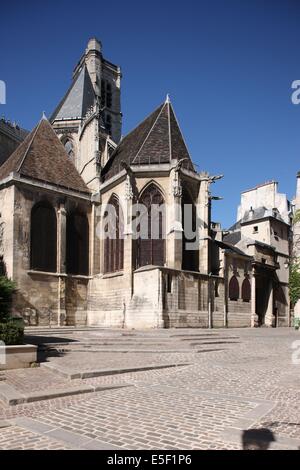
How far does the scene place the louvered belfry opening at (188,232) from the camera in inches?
1021

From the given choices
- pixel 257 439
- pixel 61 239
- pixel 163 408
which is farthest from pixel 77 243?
pixel 257 439

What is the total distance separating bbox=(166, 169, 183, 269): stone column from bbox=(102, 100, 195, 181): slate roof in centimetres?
172

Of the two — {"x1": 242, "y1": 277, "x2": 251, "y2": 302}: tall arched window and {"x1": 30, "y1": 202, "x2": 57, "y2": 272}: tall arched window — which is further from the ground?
{"x1": 30, "y1": 202, "x2": 57, "y2": 272}: tall arched window

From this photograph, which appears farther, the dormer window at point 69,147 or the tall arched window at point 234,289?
the dormer window at point 69,147

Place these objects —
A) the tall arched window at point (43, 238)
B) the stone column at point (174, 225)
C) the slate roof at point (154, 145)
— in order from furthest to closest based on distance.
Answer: the slate roof at point (154, 145)
the tall arched window at point (43, 238)
the stone column at point (174, 225)

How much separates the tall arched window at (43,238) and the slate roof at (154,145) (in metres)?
5.61

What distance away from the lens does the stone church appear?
23.6 metres

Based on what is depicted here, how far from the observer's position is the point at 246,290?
30.7m

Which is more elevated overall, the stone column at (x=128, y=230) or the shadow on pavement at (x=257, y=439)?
the stone column at (x=128, y=230)

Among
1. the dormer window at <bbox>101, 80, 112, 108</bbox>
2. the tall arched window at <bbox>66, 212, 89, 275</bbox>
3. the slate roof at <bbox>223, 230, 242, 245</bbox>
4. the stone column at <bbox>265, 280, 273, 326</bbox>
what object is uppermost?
the dormer window at <bbox>101, 80, 112, 108</bbox>

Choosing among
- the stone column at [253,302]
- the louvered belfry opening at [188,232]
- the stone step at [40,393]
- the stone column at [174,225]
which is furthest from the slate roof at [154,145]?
the stone step at [40,393]

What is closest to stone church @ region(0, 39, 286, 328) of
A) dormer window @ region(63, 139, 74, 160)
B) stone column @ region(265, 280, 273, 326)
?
stone column @ region(265, 280, 273, 326)

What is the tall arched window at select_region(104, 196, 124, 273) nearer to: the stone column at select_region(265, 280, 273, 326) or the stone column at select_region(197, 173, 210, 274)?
the stone column at select_region(197, 173, 210, 274)

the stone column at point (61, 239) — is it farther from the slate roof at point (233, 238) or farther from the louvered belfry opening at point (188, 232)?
the slate roof at point (233, 238)
